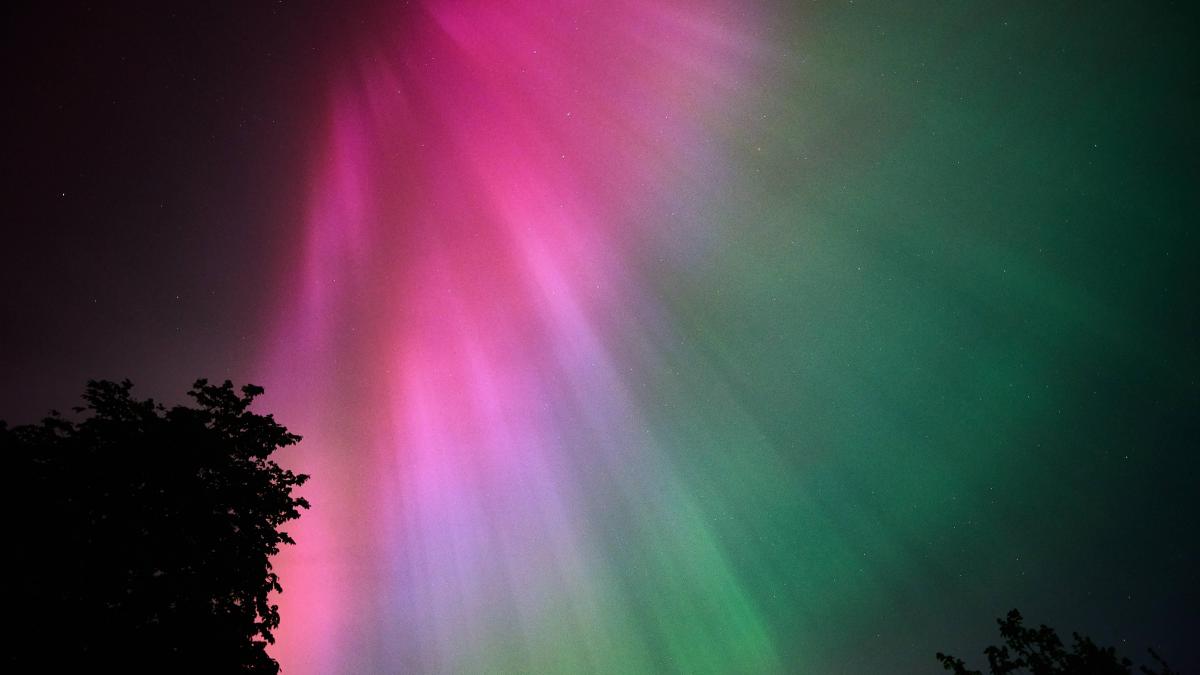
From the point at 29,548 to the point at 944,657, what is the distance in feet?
106


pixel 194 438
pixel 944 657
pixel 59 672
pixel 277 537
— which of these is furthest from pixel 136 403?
pixel 944 657

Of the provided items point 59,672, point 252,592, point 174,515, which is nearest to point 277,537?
point 252,592

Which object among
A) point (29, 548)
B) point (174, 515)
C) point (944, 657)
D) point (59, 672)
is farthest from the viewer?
point (944, 657)

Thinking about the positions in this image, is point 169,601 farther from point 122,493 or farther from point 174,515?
point 122,493

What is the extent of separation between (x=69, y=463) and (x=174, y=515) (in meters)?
2.88

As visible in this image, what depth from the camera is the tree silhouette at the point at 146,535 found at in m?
12.6

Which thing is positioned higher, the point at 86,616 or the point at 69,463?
the point at 69,463

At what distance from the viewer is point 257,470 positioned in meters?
17.3

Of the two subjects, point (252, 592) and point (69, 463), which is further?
point (252, 592)

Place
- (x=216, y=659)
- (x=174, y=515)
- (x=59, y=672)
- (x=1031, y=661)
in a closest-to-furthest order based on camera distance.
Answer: (x=59, y=672), (x=216, y=659), (x=174, y=515), (x=1031, y=661)

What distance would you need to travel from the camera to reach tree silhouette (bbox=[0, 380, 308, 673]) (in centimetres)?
1255

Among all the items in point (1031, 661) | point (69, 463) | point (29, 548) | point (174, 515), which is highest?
point (69, 463)

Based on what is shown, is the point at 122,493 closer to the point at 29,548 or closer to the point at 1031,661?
the point at 29,548

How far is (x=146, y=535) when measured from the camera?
14680mm
